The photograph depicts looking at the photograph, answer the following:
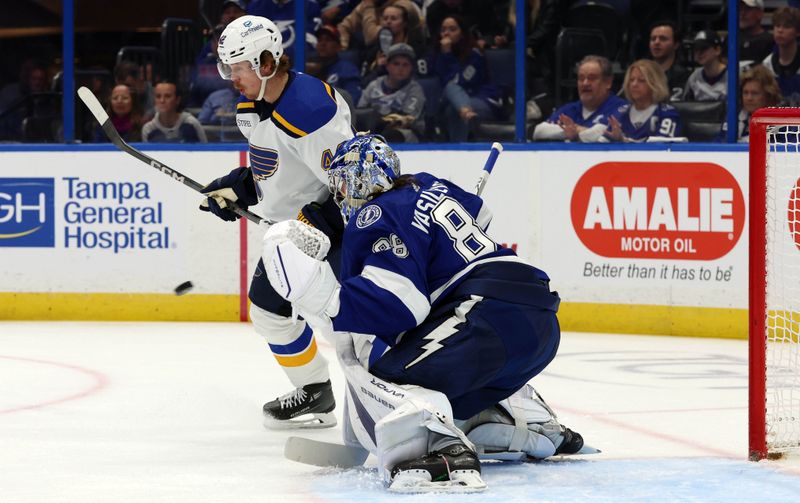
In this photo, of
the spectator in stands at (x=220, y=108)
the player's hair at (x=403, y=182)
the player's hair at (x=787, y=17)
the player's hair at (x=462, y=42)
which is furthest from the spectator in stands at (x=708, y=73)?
the player's hair at (x=403, y=182)

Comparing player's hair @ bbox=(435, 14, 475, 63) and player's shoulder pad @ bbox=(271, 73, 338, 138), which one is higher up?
player's hair @ bbox=(435, 14, 475, 63)

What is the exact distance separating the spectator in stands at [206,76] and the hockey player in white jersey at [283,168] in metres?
2.67

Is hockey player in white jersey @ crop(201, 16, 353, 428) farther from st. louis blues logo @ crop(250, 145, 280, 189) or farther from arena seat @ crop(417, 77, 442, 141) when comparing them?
arena seat @ crop(417, 77, 442, 141)

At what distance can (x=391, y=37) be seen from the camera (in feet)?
22.4

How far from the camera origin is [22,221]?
22.1 ft

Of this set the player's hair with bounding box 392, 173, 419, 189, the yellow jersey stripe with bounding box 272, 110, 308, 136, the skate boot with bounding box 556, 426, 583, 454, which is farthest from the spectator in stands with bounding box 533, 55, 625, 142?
the player's hair with bounding box 392, 173, 419, 189

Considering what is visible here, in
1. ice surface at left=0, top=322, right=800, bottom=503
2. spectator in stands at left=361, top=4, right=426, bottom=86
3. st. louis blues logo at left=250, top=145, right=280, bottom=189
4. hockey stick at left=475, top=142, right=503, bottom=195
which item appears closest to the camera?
ice surface at left=0, top=322, right=800, bottom=503

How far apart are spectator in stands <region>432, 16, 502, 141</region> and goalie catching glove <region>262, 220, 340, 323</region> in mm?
3583

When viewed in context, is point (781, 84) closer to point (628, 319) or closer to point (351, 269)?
point (628, 319)

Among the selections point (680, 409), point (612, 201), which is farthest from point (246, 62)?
point (612, 201)

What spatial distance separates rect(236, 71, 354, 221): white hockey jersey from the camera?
4.07 m

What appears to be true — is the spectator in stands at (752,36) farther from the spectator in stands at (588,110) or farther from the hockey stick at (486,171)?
the hockey stick at (486,171)

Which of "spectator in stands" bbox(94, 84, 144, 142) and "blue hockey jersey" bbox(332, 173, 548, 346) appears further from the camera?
"spectator in stands" bbox(94, 84, 144, 142)

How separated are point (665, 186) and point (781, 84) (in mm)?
663
